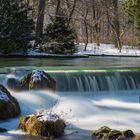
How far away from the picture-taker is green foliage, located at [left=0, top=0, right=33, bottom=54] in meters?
33.4

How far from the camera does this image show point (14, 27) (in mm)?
34812

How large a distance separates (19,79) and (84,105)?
3.28 m

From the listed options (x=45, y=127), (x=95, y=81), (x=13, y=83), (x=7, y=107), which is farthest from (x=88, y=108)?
(x=45, y=127)

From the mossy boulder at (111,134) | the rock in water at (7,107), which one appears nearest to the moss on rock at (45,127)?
the mossy boulder at (111,134)

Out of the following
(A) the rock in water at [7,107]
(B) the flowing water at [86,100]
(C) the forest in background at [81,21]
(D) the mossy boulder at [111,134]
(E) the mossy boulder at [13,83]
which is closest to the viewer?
(D) the mossy boulder at [111,134]

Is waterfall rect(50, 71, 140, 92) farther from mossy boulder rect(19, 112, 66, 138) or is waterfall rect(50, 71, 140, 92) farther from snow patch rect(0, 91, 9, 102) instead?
mossy boulder rect(19, 112, 66, 138)

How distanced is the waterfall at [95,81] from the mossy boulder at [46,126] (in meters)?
6.47

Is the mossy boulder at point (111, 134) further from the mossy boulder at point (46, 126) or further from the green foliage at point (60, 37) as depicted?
the green foliage at point (60, 37)

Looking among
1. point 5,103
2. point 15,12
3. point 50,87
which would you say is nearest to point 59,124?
point 5,103

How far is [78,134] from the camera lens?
44.0 ft

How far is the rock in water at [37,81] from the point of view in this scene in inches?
733

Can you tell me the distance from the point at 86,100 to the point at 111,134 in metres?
5.88

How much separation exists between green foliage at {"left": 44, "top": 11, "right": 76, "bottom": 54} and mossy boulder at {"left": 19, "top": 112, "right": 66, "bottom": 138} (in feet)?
79.8


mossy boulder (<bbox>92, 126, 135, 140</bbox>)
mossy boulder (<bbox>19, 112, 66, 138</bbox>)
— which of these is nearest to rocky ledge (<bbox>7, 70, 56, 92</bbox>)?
mossy boulder (<bbox>19, 112, 66, 138</bbox>)
